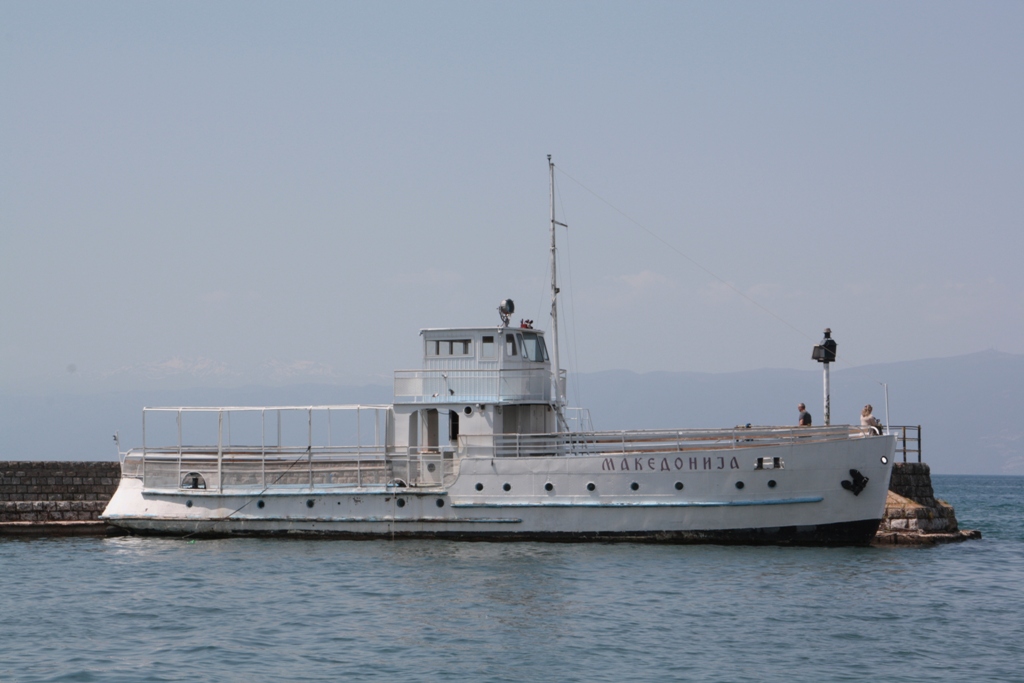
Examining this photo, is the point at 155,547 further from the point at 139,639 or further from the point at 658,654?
the point at 658,654

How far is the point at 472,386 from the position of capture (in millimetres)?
29594

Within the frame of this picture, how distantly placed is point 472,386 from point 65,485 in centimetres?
1310

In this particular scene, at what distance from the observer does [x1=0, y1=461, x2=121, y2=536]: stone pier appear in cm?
3234

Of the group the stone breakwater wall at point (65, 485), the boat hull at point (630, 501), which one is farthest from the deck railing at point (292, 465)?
the stone breakwater wall at point (65, 485)

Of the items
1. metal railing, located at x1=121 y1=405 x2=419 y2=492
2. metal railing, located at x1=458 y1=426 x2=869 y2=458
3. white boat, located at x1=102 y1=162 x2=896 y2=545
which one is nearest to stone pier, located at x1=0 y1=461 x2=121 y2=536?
white boat, located at x1=102 y1=162 x2=896 y2=545

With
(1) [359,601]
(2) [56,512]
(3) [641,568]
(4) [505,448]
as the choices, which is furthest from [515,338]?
(2) [56,512]

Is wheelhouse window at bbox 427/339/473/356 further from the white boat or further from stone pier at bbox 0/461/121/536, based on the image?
stone pier at bbox 0/461/121/536

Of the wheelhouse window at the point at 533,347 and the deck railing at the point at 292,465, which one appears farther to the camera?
the wheelhouse window at the point at 533,347

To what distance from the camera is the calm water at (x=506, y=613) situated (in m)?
17.6

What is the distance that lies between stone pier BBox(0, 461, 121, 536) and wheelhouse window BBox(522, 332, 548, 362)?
12277 mm

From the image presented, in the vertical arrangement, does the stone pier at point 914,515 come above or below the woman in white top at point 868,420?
below

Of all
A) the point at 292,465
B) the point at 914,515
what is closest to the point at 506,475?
the point at 292,465

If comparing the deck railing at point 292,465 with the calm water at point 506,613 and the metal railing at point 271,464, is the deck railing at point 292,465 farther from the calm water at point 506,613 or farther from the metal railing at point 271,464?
the calm water at point 506,613

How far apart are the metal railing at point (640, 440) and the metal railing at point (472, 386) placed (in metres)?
1.11
